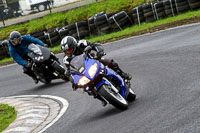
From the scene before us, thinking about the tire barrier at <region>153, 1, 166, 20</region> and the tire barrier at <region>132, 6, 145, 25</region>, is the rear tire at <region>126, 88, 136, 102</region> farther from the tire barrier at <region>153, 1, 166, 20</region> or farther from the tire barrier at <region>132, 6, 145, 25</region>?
the tire barrier at <region>132, 6, 145, 25</region>

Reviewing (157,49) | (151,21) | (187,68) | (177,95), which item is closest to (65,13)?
(151,21)

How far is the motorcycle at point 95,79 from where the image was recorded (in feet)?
27.8

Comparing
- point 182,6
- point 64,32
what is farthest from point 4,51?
point 182,6

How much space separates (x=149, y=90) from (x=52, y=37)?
14253 millimetres

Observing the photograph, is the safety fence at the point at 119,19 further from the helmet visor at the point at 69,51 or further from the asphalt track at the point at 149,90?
the helmet visor at the point at 69,51

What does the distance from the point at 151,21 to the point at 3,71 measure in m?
6.83

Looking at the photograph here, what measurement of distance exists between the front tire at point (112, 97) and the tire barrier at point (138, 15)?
13.6 m

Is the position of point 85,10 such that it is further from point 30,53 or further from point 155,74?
point 155,74

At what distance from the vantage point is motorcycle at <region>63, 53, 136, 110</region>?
27.8 ft

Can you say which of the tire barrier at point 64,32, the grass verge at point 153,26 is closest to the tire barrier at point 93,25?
the grass verge at point 153,26

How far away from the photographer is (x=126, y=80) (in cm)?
951

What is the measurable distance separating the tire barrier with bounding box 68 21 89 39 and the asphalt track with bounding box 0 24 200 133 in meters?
4.69

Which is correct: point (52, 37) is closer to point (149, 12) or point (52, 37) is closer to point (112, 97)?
point (149, 12)

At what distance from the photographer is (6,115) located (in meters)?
11.3
